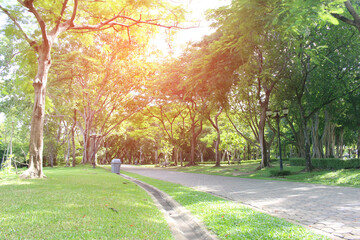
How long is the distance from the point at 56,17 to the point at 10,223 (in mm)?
10050

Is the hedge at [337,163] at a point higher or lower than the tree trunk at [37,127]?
lower

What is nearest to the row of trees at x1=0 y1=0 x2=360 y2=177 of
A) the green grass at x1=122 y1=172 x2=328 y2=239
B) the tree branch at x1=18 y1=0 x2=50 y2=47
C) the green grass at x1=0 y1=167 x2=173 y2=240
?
the tree branch at x1=18 y1=0 x2=50 y2=47

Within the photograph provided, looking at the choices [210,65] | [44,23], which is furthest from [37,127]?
[210,65]

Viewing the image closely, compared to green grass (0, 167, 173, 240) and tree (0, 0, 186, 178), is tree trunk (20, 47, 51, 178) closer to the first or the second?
tree (0, 0, 186, 178)

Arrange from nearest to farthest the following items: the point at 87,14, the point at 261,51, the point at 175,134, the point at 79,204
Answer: the point at 79,204 → the point at 87,14 → the point at 261,51 → the point at 175,134

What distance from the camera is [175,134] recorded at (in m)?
37.5

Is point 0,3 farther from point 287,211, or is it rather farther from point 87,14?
point 287,211

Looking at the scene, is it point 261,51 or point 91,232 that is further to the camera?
point 261,51

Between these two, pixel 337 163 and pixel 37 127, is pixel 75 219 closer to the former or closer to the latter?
pixel 37 127

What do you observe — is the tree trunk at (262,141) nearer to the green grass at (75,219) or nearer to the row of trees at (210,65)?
the row of trees at (210,65)

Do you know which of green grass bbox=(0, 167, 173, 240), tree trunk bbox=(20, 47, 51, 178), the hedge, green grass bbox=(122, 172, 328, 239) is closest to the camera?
green grass bbox=(0, 167, 173, 240)

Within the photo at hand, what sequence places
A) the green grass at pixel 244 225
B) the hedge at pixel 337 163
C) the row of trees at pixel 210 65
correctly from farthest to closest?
the hedge at pixel 337 163, the row of trees at pixel 210 65, the green grass at pixel 244 225

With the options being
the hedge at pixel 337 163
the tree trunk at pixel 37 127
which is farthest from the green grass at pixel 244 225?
the hedge at pixel 337 163

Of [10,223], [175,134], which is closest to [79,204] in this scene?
[10,223]
